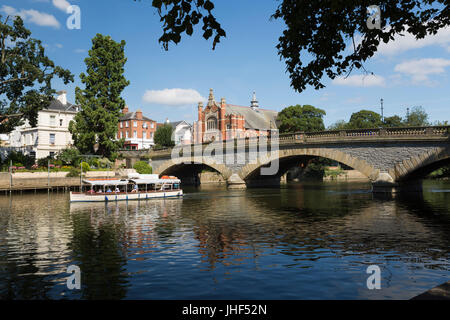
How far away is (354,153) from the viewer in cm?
4469

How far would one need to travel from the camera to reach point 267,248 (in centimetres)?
1703

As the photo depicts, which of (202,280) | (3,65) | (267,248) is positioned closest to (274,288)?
(202,280)

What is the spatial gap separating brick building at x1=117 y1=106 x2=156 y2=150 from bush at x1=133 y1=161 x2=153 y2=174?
118 ft

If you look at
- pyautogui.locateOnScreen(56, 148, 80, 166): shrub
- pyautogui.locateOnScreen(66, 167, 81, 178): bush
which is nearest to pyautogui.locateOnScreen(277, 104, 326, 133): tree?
pyautogui.locateOnScreen(56, 148, 80, 166): shrub

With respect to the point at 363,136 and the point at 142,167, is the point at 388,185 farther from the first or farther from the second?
the point at 142,167

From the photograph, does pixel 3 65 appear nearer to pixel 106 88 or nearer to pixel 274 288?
pixel 106 88

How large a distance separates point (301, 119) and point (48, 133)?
60309 millimetres

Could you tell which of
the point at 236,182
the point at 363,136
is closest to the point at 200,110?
the point at 236,182

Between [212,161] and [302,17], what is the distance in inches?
2142

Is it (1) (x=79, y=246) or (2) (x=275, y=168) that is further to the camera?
(2) (x=275, y=168)

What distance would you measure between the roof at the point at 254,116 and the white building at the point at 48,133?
140ft

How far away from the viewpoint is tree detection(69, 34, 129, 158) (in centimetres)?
6419

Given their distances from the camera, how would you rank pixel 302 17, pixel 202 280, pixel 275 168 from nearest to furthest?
pixel 302 17
pixel 202 280
pixel 275 168

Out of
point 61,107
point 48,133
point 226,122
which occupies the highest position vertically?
point 61,107
